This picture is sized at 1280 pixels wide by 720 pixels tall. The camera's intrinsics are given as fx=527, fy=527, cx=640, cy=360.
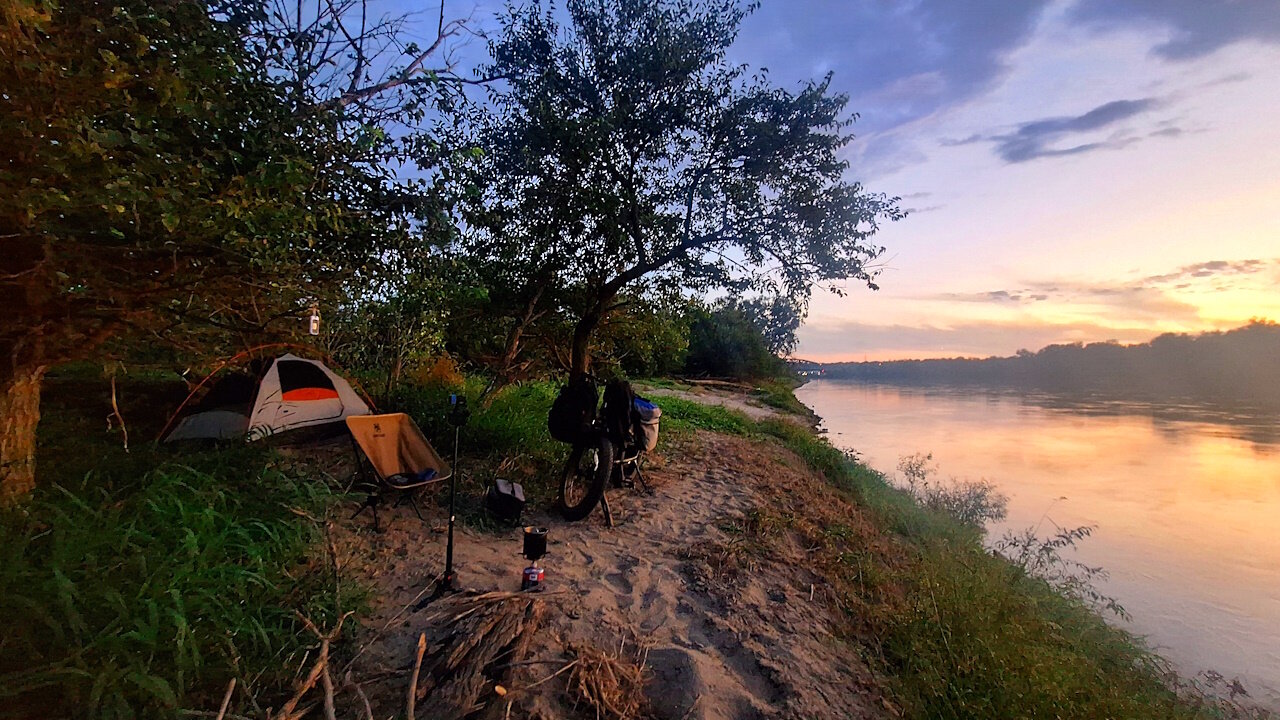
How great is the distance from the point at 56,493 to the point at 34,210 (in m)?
2.14

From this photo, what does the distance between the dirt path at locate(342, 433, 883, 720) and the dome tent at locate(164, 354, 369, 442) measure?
251cm

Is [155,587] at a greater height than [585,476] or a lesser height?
greater

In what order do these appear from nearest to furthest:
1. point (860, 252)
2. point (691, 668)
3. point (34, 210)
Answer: point (34, 210)
point (691, 668)
point (860, 252)

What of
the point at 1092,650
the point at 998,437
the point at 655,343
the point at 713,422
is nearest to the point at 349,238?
the point at 655,343

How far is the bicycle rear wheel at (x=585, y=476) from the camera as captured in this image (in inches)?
194

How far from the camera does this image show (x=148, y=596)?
229 centimetres

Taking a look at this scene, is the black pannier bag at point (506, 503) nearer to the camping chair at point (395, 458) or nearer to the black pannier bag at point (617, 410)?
the camping chair at point (395, 458)

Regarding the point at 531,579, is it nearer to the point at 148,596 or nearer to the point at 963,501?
the point at 148,596

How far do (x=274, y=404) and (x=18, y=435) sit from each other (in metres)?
2.96

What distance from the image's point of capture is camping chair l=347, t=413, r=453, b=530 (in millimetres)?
4402

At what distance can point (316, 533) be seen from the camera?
11.3 ft

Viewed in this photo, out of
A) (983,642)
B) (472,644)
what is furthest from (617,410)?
(983,642)

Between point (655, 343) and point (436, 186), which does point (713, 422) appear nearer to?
point (655, 343)

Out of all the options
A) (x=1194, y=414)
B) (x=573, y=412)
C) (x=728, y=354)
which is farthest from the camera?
(x=728, y=354)
